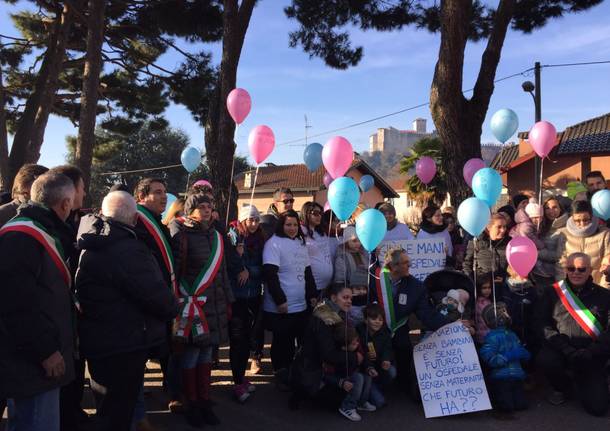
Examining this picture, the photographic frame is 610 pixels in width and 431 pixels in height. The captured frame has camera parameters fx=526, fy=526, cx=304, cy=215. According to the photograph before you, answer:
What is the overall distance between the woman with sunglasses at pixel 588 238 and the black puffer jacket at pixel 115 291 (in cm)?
408

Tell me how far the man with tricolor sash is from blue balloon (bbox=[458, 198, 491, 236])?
706 millimetres

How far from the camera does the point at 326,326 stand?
4.31 m

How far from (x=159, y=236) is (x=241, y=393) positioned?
5.55ft

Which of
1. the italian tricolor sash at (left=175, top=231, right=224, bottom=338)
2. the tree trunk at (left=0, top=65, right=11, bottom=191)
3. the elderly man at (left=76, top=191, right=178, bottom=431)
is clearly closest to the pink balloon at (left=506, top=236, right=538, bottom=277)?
the italian tricolor sash at (left=175, top=231, right=224, bottom=338)

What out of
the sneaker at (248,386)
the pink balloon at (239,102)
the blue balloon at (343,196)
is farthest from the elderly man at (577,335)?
the pink balloon at (239,102)

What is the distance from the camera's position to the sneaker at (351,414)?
4219 mm

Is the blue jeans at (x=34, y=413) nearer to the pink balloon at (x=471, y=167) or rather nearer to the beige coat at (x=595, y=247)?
the beige coat at (x=595, y=247)

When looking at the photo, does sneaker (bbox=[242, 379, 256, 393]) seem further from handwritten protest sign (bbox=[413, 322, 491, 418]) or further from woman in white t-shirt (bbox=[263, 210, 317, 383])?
handwritten protest sign (bbox=[413, 322, 491, 418])

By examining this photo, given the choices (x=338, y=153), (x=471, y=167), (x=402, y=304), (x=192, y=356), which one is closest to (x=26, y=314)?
(x=192, y=356)

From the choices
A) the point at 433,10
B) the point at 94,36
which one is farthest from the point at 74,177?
the point at 433,10

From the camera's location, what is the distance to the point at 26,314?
248 cm

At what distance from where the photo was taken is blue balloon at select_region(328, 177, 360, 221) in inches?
194

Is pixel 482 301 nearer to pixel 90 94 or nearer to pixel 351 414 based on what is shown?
pixel 351 414

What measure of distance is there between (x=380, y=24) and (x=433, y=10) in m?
1.12
